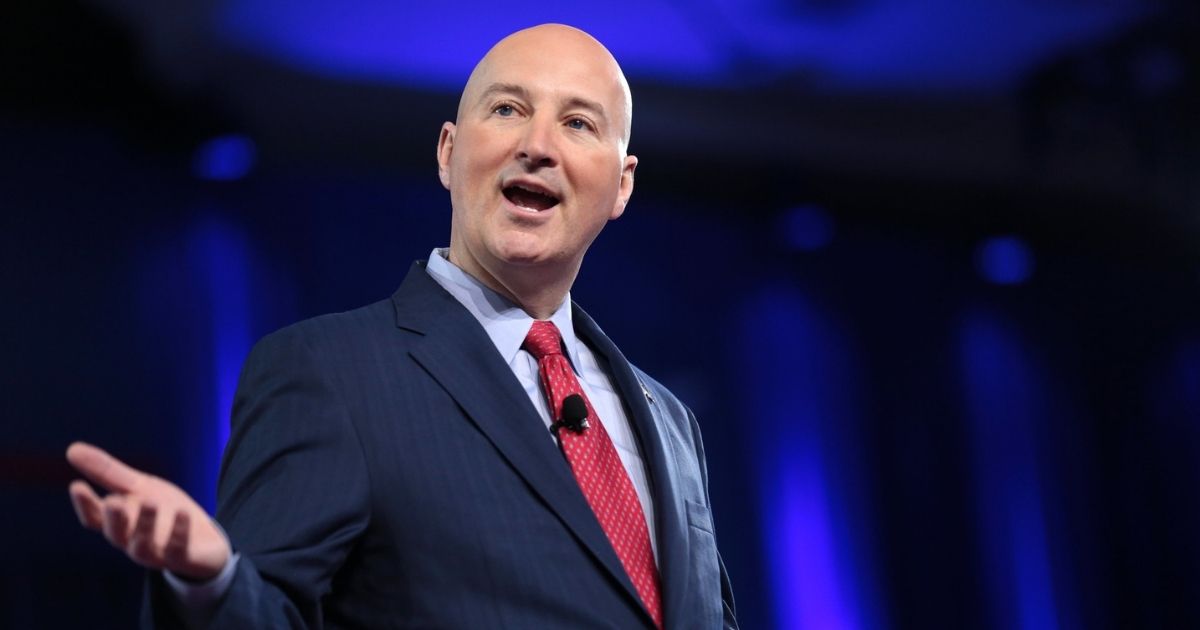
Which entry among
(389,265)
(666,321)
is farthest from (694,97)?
(389,265)

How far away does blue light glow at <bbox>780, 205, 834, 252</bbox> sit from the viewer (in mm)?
3750

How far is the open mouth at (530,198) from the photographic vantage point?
1.51 meters

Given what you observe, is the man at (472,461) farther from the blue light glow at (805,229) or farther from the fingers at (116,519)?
the blue light glow at (805,229)

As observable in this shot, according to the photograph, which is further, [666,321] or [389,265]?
[666,321]

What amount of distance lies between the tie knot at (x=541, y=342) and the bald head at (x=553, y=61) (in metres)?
0.29

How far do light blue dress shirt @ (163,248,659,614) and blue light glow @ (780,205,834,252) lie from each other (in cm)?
223

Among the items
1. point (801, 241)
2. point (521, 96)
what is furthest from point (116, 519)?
point (801, 241)

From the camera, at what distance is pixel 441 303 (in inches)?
56.1

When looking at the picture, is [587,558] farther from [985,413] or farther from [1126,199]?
[1126,199]

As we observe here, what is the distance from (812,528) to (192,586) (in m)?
2.77

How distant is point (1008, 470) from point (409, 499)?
2.77 m

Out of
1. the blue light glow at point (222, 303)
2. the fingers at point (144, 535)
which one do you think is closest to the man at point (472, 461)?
the fingers at point (144, 535)

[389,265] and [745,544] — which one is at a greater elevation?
[389,265]

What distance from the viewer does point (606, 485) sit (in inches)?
52.8
